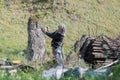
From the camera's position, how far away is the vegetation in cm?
3309

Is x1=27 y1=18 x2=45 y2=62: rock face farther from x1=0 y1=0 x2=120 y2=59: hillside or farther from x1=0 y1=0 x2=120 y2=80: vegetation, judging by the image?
x1=0 y1=0 x2=120 y2=59: hillside

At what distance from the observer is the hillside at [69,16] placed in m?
33.3

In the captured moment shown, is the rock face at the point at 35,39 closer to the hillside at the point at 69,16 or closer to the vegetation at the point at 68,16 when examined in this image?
the vegetation at the point at 68,16

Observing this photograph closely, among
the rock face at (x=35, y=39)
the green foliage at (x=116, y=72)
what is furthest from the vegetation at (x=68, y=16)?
Result: the green foliage at (x=116, y=72)

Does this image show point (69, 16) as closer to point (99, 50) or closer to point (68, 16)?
point (68, 16)

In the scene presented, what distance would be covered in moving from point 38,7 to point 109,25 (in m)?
5.42

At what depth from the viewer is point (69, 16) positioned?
1419 inches

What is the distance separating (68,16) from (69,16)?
77 mm

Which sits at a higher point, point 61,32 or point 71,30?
point 61,32

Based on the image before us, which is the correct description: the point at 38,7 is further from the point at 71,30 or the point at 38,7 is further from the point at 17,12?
the point at 71,30

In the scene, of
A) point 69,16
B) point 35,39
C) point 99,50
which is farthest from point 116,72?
point 69,16

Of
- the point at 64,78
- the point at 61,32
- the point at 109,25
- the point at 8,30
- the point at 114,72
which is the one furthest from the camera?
the point at 109,25

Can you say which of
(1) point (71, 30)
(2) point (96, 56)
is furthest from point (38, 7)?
(2) point (96, 56)

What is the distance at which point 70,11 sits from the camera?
36531mm
